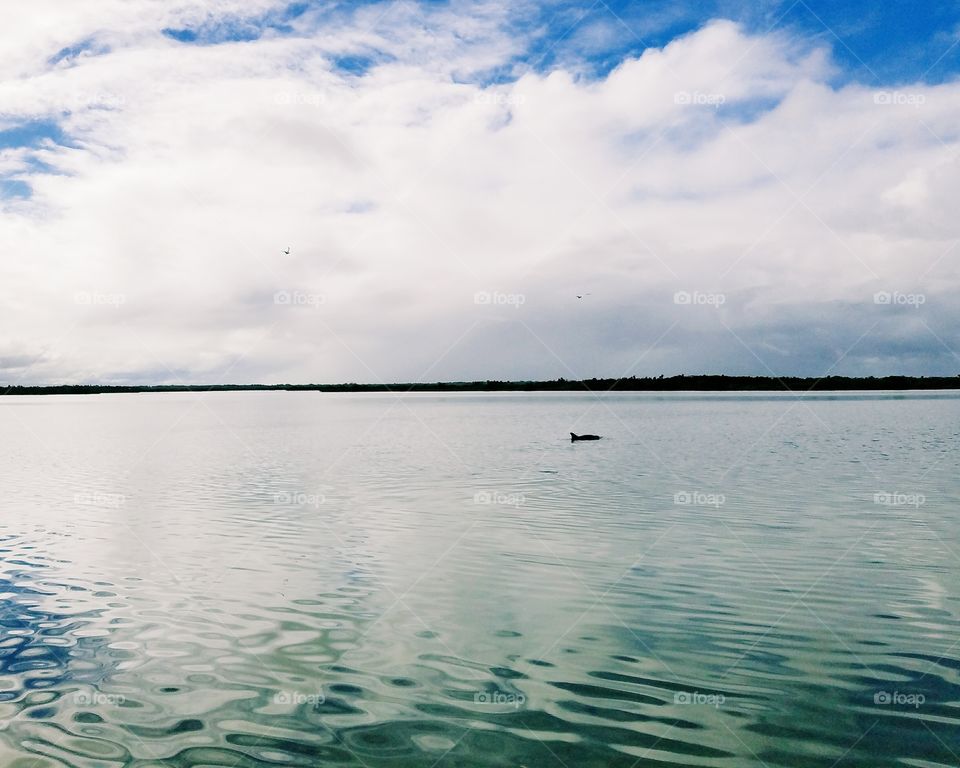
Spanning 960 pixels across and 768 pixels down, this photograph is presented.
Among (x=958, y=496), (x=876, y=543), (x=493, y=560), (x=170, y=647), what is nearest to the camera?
(x=170, y=647)

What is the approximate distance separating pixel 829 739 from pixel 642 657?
8.93 ft

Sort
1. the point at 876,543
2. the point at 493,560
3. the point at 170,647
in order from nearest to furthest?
the point at 170,647 < the point at 493,560 < the point at 876,543

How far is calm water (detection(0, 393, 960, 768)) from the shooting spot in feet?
25.8

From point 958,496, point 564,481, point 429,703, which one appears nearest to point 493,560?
point 429,703

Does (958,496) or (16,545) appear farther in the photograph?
(958,496)

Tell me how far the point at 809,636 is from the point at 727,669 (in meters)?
2.11

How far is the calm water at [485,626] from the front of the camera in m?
7.88

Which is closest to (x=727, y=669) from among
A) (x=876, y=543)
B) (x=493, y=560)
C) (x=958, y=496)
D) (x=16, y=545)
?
(x=493, y=560)

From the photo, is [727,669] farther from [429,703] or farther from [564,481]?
[564,481]

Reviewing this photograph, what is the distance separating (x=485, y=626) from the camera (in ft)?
38.0

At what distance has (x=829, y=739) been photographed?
7.79 meters

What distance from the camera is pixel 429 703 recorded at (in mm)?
8789

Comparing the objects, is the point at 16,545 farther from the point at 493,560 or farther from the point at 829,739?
the point at 829,739

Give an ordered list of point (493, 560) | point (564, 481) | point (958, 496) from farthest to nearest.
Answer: point (564, 481)
point (958, 496)
point (493, 560)
